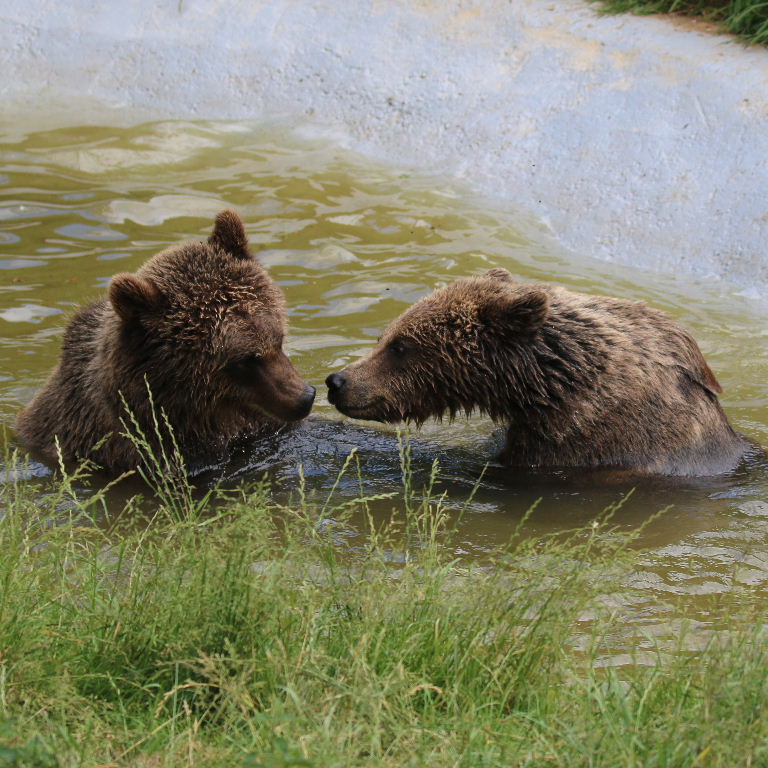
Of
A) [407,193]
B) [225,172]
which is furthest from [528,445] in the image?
[225,172]

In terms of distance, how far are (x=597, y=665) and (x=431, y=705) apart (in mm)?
984

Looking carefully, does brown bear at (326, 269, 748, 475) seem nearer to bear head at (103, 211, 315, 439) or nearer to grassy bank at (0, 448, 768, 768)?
bear head at (103, 211, 315, 439)

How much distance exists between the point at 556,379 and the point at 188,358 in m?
2.04

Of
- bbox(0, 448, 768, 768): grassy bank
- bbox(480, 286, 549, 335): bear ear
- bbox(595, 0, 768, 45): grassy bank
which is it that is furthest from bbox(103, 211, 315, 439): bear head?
bbox(595, 0, 768, 45): grassy bank

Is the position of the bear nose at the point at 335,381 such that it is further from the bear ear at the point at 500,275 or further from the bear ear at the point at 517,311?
the bear ear at the point at 500,275

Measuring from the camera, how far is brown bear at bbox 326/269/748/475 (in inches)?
241

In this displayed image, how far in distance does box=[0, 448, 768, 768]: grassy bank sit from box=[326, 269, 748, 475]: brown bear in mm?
2119

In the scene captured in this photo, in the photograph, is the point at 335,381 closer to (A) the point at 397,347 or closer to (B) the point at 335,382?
(B) the point at 335,382

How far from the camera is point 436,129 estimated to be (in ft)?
39.3

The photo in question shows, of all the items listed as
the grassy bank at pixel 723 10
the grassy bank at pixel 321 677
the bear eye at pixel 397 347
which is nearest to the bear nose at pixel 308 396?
the bear eye at pixel 397 347

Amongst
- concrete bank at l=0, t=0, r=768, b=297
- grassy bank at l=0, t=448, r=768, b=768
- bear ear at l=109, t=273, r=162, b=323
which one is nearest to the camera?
grassy bank at l=0, t=448, r=768, b=768

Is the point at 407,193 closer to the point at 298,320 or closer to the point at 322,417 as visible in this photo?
the point at 298,320

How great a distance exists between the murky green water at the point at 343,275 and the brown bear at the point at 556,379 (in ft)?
0.73

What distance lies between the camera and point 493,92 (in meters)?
11.9
